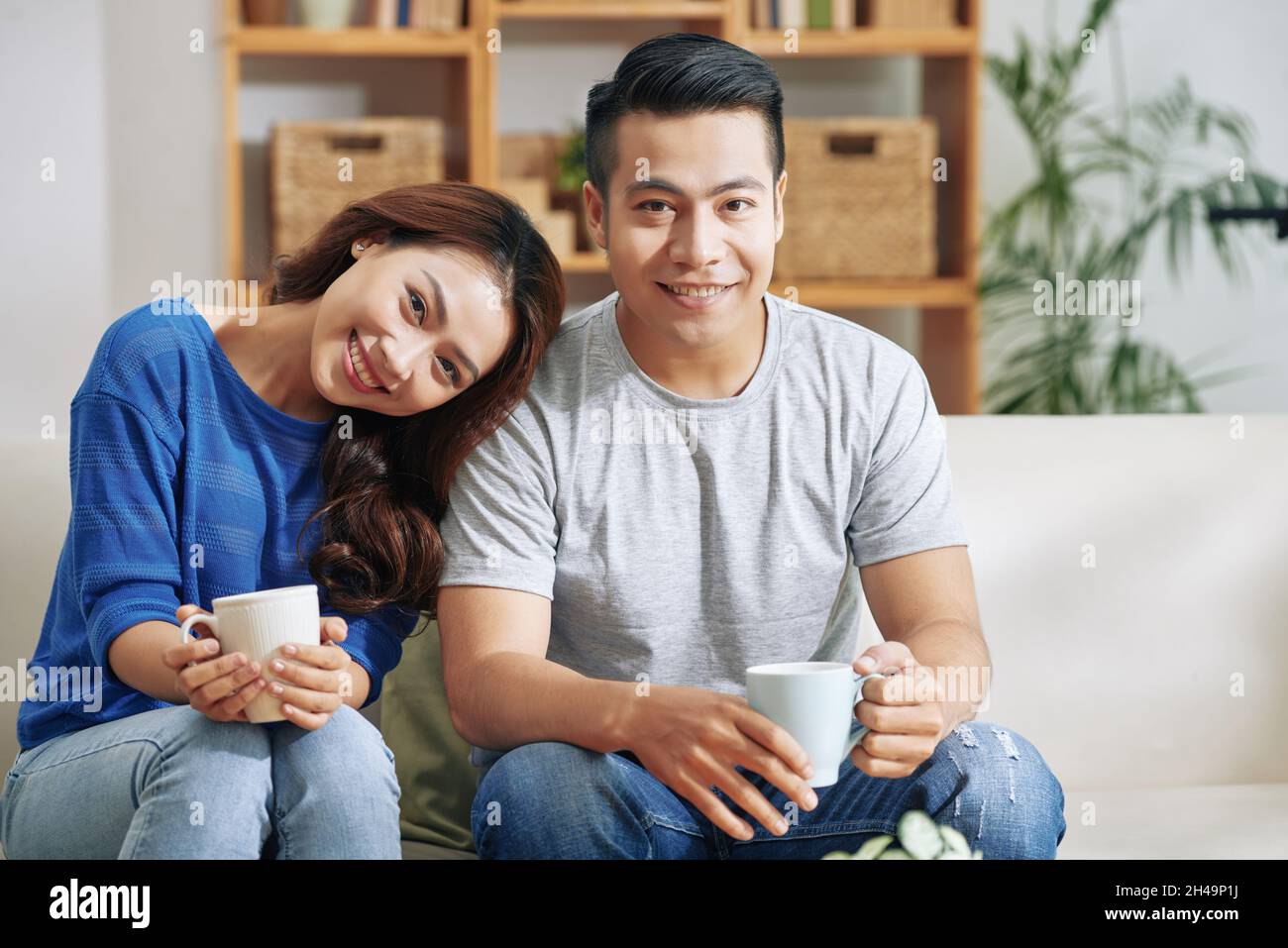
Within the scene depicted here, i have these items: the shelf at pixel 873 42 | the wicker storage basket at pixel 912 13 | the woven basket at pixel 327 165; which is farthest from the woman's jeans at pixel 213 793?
the wicker storage basket at pixel 912 13

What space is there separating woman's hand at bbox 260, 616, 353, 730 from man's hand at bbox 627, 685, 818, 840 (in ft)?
0.82

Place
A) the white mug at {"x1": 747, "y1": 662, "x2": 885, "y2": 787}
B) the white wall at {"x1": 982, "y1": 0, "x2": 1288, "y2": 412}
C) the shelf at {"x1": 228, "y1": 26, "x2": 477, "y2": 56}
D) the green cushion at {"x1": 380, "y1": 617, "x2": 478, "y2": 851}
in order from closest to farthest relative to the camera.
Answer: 1. the white mug at {"x1": 747, "y1": 662, "x2": 885, "y2": 787}
2. the green cushion at {"x1": 380, "y1": 617, "x2": 478, "y2": 851}
3. the shelf at {"x1": 228, "y1": 26, "x2": 477, "y2": 56}
4. the white wall at {"x1": 982, "y1": 0, "x2": 1288, "y2": 412}

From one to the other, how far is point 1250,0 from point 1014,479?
245 cm

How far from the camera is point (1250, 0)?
11.8 ft

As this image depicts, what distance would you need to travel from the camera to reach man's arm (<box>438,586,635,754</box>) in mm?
1205

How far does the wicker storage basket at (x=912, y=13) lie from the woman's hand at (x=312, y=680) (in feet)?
8.58

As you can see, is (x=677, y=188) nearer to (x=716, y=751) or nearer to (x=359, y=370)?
(x=359, y=370)

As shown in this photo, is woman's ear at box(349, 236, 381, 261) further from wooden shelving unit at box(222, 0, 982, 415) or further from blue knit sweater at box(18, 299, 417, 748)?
wooden shelving unit at box(222, 0, 982, 415)

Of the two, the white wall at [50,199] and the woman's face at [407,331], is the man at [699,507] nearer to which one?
the woman's face at [407,331]

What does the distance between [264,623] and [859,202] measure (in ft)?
8.10

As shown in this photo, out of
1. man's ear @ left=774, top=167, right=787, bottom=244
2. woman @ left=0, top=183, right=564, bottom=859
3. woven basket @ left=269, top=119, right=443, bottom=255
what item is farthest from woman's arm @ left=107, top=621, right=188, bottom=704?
woven basket @ left=269, top=119, right=443, bottom=255

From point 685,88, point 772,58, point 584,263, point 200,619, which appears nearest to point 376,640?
point 200,619

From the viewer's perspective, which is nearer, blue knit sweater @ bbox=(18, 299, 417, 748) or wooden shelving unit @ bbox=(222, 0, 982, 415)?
blue knit sweater @ bbox=(18, 299, 417, 748)

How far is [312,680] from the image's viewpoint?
112 centimetres
